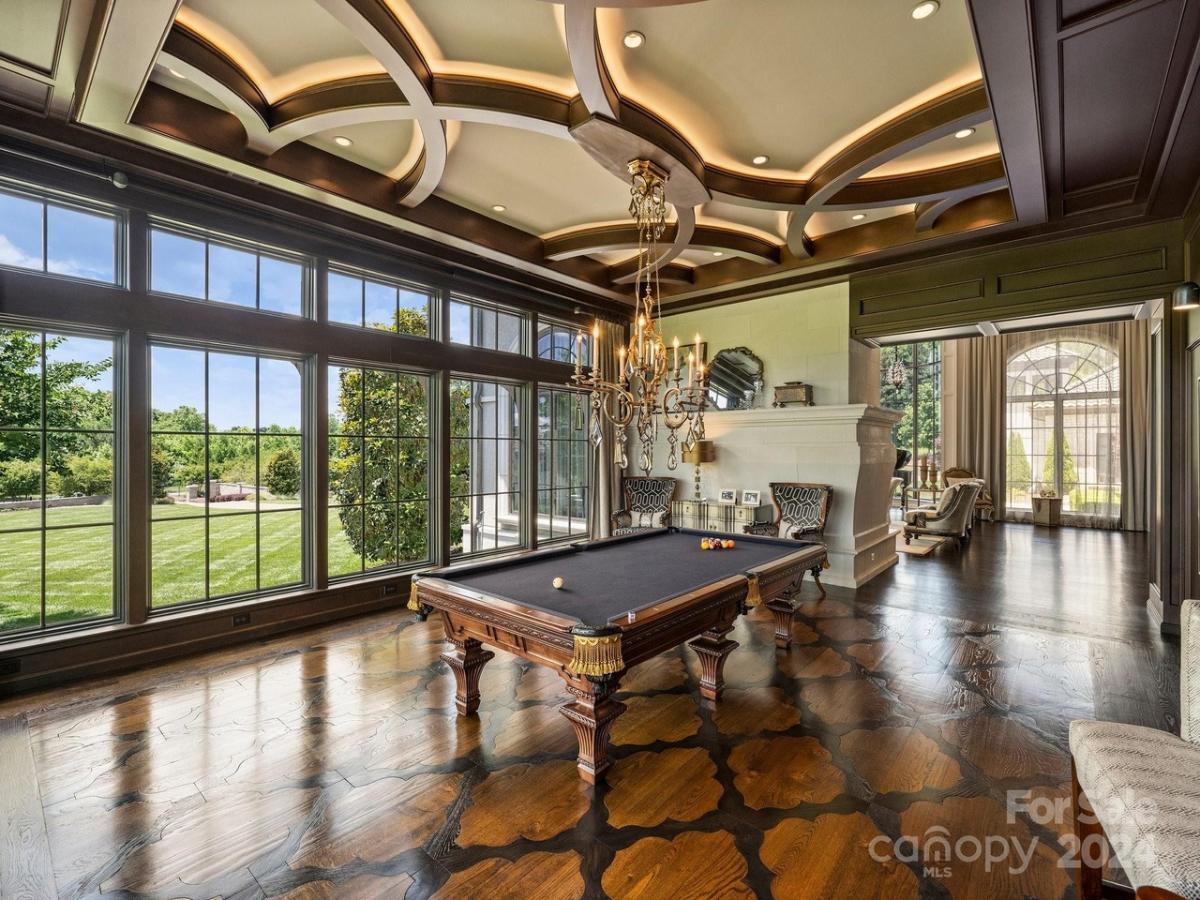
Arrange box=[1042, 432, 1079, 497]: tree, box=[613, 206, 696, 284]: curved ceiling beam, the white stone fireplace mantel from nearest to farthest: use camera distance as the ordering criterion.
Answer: box=[613, 206, 696, 284]: curved ceiling beam → the white stone fireplace mantel → box=[1042, 432, 1079, 497]: tree

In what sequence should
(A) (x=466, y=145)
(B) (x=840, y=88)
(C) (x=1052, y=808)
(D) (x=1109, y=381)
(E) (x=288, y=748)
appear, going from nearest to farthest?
1. (C) (x=1052, y=808)
2. (E) (x=288, y=748)
3. (B) (x=840, y=88)
4. (A) (x=466, y=145)
5. (D) (x=1109, y=381)

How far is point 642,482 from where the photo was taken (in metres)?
7.00

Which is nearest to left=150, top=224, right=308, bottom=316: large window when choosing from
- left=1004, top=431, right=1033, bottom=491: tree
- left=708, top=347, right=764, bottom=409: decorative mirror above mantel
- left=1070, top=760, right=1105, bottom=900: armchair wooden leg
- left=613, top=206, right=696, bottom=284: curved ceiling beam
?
left=613, top=206, right=696, bottom=284: curved ceiling beam

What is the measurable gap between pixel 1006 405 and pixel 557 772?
12.5 metres

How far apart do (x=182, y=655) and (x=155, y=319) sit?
2358 mm

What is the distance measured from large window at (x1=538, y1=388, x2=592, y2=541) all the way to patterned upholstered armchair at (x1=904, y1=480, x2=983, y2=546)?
5.42m

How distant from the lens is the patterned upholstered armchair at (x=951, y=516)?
26.2ft

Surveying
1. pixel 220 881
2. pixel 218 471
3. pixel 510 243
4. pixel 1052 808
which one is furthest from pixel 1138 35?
pixel 218 471

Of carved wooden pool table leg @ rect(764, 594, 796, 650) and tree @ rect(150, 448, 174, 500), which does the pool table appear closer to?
carved wooden pool table leg @ rect(764, 594, 796, 650)

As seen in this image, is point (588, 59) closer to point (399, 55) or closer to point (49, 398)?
point (399, 55)

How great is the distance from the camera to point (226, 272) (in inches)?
161

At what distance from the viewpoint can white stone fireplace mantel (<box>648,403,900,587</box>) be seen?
5711mm

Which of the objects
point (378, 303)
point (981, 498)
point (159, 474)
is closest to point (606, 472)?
point (378, 303)

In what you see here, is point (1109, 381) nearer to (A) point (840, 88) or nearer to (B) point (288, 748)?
(A) point (840, 88)
